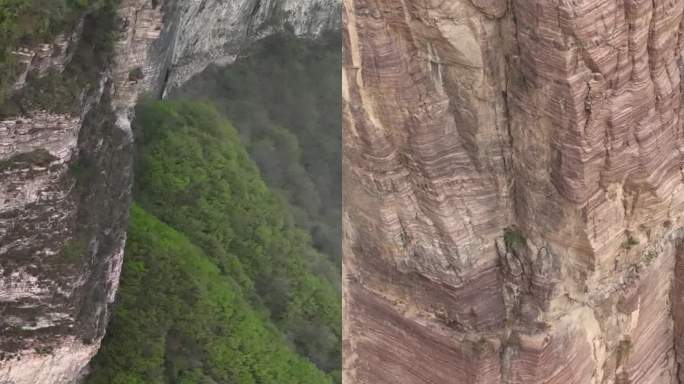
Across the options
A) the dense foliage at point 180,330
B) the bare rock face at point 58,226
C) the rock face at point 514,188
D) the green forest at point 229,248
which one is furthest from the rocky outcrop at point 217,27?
the rock face at point 514,188

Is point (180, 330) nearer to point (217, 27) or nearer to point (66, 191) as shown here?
point (66, 191)

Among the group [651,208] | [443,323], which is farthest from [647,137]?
[443,323]

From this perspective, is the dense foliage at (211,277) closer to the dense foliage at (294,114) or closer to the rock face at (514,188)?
the dense foliage at (294,114)

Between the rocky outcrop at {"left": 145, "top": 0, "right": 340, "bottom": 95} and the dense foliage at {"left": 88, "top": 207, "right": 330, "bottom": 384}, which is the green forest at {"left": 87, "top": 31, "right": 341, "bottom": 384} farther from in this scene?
the rocky outcrop at {"left": 145, "top": 0, "right": 340, "bottom": 95}

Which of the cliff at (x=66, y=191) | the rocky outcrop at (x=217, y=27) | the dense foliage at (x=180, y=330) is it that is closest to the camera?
the cliff at (x=66, y=191)

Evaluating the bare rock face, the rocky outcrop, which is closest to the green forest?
the rocky outcrop

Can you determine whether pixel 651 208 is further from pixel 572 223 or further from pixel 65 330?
pixel 65 330

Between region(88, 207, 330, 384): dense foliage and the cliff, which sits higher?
the cliff
